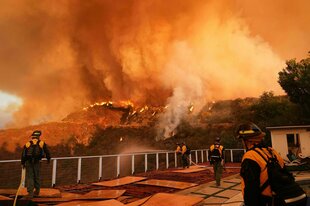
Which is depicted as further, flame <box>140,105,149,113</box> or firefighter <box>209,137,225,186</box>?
flame <box>140,105,149,113</box>

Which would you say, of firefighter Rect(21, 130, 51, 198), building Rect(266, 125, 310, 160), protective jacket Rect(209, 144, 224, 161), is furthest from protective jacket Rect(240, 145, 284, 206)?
building Rect(266, 125, 310, 160)

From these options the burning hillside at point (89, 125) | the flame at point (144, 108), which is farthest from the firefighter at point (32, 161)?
the flame at point (144, 108)

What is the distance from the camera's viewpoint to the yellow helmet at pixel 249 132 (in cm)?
283

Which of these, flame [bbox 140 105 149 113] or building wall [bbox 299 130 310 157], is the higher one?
flame [bbox 140 105 149 113]

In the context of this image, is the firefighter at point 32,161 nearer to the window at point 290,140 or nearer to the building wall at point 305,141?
the building wall at point 305,141

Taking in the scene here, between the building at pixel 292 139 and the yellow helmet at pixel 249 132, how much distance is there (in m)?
15.0

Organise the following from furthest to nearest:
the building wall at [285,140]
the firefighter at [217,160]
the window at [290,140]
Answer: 1. the window at [290,140]
2. the building wall at [285,140]
3. the firefighter at [217,160]

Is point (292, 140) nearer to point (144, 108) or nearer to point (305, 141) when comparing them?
point (305, 141)

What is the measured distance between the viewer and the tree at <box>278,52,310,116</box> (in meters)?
26.3

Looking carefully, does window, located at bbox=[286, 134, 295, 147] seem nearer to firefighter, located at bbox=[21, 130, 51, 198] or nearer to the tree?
the tree

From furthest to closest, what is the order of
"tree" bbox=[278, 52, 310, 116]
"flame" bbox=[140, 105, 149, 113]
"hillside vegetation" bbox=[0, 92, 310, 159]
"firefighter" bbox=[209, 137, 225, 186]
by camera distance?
"flame" bbox=[140, 105, 149, 113] < "hillside vegetation" bbox=[0, 92, 310, 159] < "tree" bbox=[278, 52, 310, 116] < "firefighter" bbox=[209, 137, 225, 186]

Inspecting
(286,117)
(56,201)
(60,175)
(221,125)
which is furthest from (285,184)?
(221,125)

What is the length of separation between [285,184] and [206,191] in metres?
6.53

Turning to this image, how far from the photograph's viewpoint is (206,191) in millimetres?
8516
